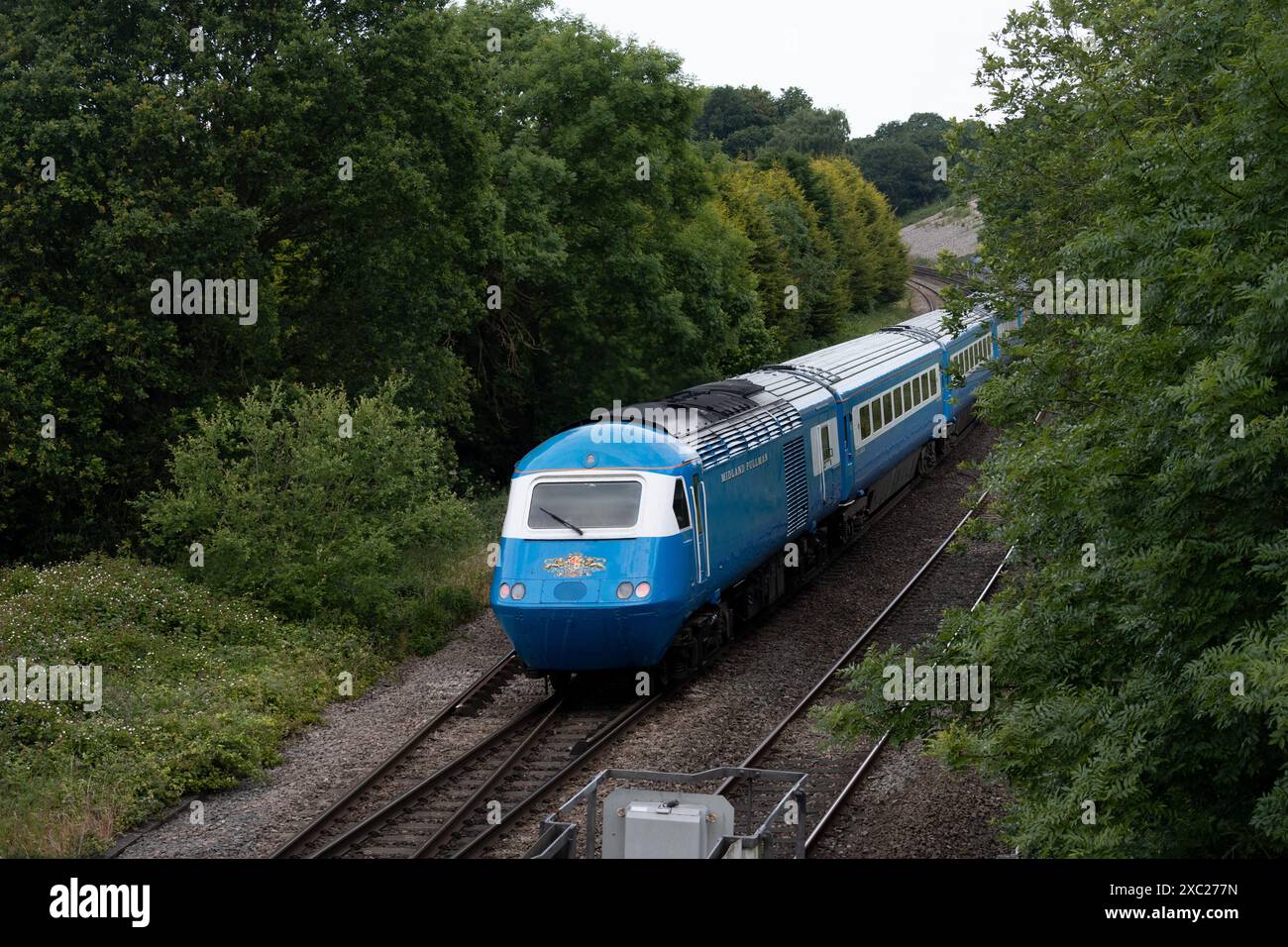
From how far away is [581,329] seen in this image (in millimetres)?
35781

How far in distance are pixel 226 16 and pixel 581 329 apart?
13711 mm

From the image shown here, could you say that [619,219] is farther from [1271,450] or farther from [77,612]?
[1271,450]

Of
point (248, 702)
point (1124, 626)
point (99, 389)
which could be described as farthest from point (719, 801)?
point (99, 389)

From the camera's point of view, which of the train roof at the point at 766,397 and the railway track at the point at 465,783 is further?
the train roof at the point at 766,397

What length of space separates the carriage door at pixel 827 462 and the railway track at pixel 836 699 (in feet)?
7.00

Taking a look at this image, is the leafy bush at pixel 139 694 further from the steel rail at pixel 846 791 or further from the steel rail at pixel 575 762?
the steel rail at pixel 846 791

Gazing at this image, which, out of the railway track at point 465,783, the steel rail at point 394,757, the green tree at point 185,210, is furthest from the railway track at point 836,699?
the green tree at point 185,210

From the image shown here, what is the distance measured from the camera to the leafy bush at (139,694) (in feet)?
43.1

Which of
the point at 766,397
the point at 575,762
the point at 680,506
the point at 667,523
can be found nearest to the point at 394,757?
the point at 575,762

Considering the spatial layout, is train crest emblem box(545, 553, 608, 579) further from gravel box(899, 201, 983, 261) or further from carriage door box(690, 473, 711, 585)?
gravel box(899, 201, 983, 261)

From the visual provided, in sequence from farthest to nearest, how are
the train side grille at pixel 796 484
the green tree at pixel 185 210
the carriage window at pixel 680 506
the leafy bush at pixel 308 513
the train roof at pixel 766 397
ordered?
the green tree at pixel 185 210 → the train side grille at pixel 796 484 → the leafy bush at pixel 308 513 → the train roof at pixel 766 397 → the carriage window at pixel 680 506

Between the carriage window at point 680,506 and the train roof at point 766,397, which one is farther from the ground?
the train roof at point 766,397

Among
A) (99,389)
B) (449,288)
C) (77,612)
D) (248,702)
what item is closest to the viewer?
(248,702)

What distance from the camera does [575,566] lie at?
51.9 ft
